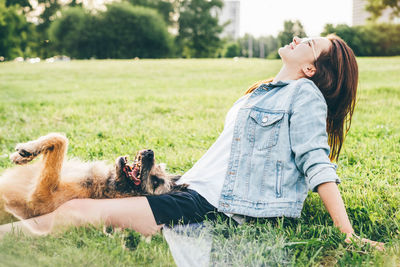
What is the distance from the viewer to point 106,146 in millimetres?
5258

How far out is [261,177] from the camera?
2.66m

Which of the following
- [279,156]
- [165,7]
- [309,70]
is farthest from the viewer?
[165,7]

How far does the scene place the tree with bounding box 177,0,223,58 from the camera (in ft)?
145

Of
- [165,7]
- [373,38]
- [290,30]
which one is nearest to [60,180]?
[290,30]

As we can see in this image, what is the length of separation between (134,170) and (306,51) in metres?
1.72

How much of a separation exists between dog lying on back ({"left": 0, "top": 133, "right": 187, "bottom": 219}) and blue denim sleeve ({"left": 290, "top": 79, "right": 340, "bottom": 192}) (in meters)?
0.99

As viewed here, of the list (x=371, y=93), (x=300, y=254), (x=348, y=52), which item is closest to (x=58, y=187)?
(x=300, y=254)

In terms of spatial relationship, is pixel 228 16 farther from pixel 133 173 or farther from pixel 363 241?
pixel 363 241

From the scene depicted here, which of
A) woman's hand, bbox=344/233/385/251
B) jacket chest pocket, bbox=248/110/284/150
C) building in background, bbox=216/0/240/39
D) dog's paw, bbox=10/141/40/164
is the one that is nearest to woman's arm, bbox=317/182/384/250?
woman's hand, bbox=344/233/385/251

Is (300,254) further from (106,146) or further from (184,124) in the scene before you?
(184,124)

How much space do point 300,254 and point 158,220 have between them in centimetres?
102

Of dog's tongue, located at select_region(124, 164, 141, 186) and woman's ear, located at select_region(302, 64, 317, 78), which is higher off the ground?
woman's ear, located at select_region(302, 64, 317, 78)

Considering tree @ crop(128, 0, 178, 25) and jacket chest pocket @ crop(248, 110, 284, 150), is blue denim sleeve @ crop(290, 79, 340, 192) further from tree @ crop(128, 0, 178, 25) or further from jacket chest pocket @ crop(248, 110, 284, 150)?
tree @ crop(128, 0, 178, 25)

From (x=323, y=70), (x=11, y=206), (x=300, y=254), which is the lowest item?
(x=300, y=254)
